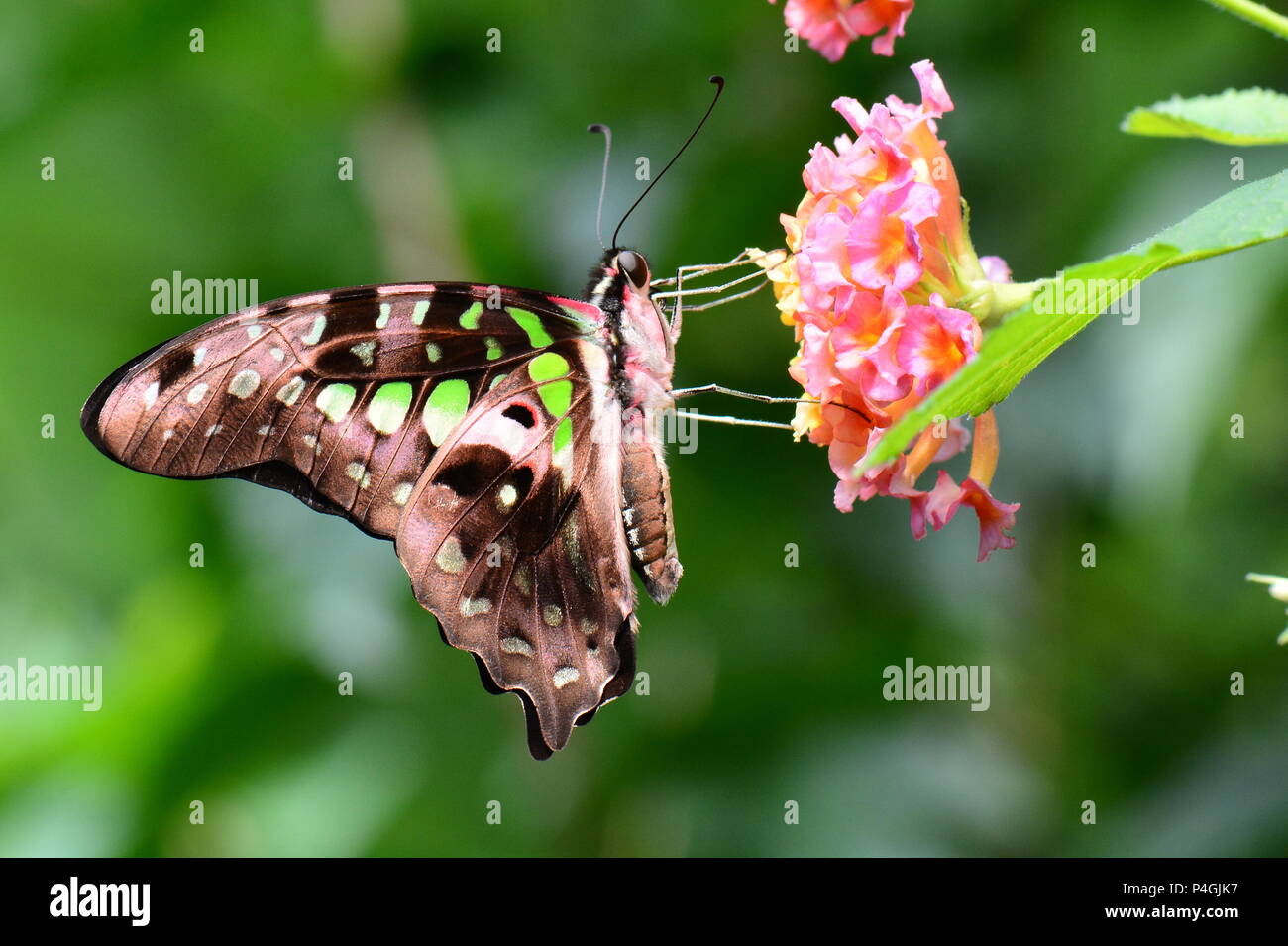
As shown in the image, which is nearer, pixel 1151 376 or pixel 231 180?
pixel 1151 376

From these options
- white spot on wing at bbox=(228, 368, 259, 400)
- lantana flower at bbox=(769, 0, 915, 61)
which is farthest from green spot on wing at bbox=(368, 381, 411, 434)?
lantana flower at bbox=(769, 0, 915, 61)

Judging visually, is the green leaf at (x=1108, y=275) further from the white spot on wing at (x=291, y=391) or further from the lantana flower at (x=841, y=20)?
the white spot on wing at (x=291, y=391)

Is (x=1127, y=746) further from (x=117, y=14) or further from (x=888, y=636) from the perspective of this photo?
(x=117, y=14)

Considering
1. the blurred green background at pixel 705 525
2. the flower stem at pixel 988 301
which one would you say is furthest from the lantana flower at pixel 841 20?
the blurred green background at pixel 705 525

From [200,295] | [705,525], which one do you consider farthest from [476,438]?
[200,295]

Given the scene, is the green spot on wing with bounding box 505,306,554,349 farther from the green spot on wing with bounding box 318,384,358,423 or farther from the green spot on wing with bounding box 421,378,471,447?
the green spot on wing with bounding box 318,384,358,423

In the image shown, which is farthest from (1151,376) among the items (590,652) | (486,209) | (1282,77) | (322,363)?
(486,209)
